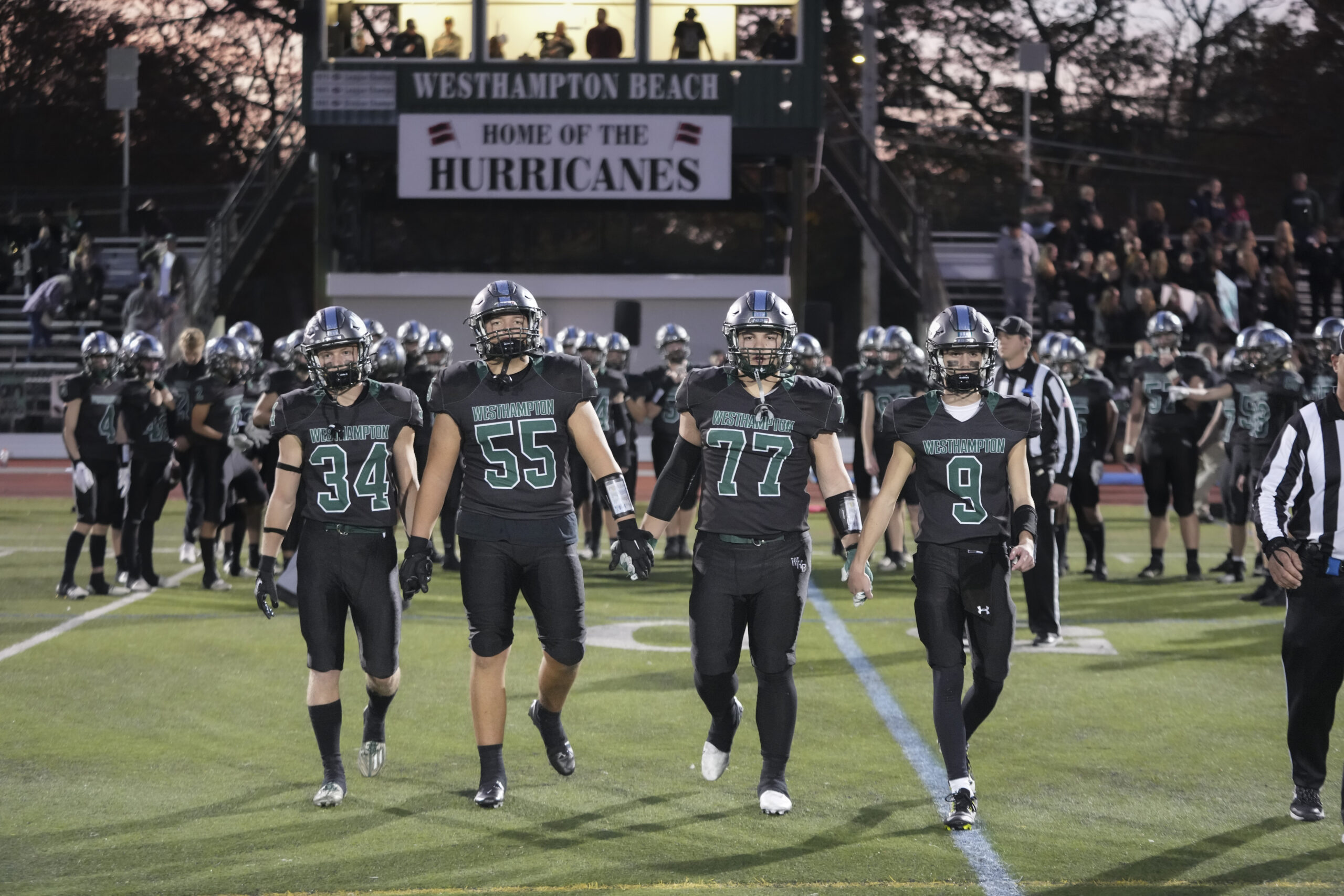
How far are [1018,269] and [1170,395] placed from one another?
34.2 ft

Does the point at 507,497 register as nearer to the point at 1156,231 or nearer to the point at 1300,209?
the point at 1156,231

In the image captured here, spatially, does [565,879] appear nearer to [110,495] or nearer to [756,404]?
[756,404]

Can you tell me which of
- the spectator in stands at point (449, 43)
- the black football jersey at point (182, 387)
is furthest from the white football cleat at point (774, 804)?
the spectator in stands at point (449, 43)

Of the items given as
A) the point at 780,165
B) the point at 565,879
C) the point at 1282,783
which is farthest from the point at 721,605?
the point at 780,165

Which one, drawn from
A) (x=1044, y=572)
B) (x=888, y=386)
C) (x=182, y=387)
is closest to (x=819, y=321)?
(x=888, y=386)

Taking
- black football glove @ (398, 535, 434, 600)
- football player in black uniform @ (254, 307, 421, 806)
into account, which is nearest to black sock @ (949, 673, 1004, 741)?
black football glove @ (398, 535, 434, 600)

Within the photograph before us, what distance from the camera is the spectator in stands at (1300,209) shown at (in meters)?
24.5

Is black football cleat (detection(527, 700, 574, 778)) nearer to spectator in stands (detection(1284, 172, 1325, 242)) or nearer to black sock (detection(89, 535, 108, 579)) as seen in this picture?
black sock (detection(89, 535, 108, 579))

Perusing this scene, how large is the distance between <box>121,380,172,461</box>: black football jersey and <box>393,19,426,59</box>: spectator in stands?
1406 cm

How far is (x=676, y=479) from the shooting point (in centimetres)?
671

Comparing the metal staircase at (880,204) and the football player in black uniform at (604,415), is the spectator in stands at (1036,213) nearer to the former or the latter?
the metal staircase at (880,204)

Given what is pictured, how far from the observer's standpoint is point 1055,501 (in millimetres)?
9578

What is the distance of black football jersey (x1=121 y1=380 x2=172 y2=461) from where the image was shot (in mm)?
11805

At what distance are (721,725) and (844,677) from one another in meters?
2.63
